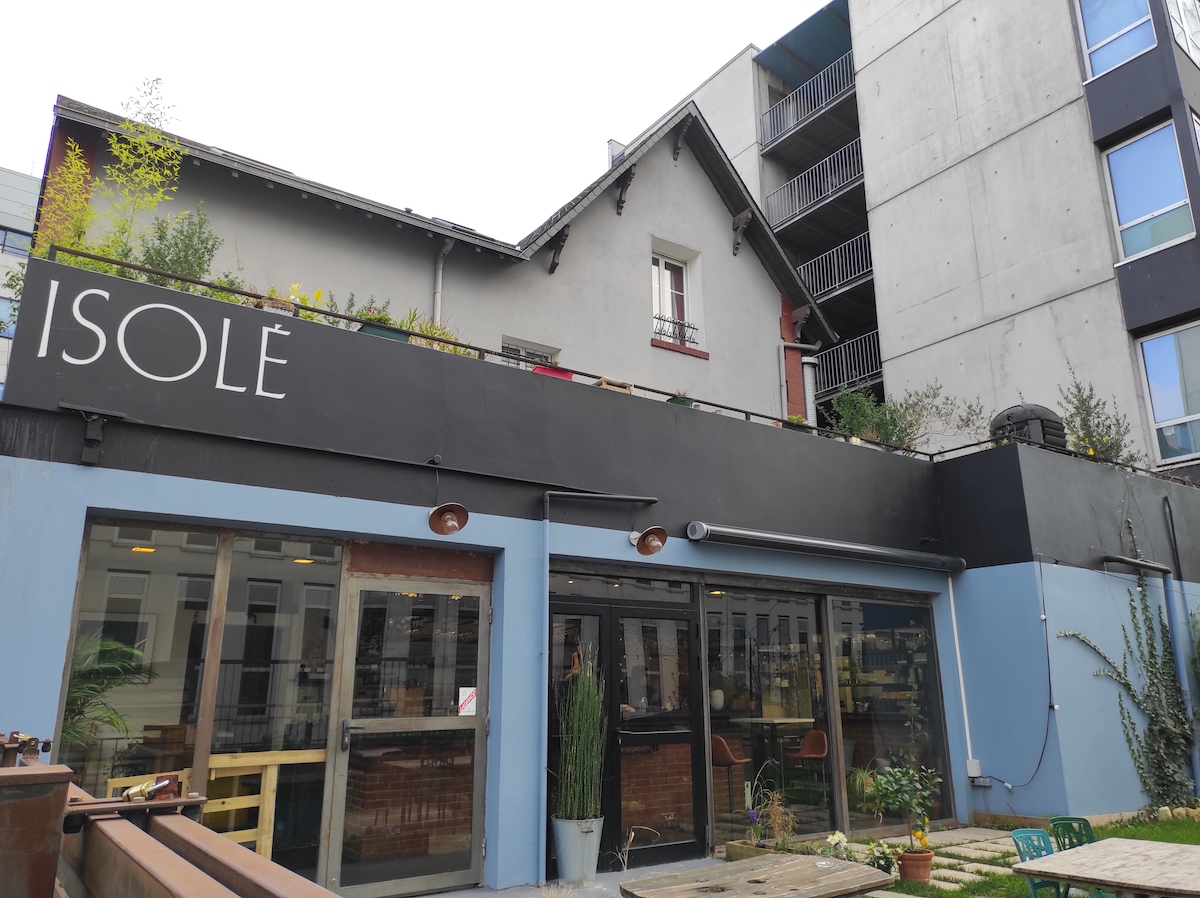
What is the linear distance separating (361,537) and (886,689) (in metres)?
5.60

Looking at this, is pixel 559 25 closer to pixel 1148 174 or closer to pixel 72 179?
pixel 72 179

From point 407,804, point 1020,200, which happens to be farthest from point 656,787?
point 1020,200

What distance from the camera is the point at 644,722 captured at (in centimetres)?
666

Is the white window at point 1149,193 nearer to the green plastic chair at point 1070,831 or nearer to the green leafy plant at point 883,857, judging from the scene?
the green plastic chair at point 1070,831

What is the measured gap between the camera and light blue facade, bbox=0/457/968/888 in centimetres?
436

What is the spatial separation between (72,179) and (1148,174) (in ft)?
45.2

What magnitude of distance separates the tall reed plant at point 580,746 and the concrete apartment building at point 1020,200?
32.4 feet

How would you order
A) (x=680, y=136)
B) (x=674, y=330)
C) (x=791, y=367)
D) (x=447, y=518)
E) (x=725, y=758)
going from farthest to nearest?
(x=791, y=367) < (x=680, y=136) < (x=674, y=330) < (x=725, y=758) < (x=447, y=518)

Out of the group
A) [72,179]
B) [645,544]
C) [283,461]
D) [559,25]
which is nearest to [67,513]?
[283,461]

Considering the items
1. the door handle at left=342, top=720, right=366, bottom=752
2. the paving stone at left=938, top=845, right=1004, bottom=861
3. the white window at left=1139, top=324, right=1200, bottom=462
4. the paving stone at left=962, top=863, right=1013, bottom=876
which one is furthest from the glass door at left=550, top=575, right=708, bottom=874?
the white window at left=1139, top=324, right=1200, bottom=462

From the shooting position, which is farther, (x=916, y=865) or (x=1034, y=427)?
(x=1034, y=427)

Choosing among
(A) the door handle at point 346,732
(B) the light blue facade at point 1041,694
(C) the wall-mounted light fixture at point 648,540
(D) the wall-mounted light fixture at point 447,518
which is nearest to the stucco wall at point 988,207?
(B) the light blue facade at point 1041,694

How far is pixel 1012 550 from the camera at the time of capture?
8758 millimetres

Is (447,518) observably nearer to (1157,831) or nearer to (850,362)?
(1157,831)
